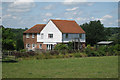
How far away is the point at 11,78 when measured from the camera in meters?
14.6

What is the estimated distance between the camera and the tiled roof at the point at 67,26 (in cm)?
5991

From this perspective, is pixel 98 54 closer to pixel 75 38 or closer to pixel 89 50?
pixel 89 50

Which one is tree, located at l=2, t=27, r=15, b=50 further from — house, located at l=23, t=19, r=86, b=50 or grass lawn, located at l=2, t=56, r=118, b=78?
house, located at l=23, t=19, r=86, b=50

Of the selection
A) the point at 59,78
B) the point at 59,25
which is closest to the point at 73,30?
the point at 59,25

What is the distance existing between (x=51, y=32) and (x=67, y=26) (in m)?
4.58

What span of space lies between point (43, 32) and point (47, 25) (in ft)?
6.72

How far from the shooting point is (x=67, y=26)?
62.0 metres

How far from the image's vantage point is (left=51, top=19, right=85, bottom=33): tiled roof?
59.9 meters

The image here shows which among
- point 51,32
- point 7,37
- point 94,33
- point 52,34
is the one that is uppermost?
point 94,33

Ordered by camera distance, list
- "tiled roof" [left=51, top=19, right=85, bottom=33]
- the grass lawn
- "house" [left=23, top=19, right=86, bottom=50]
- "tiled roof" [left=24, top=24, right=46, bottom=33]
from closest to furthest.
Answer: the grass lawn < "house" [left=23, top=19, right=86, bottom=50] < "tiled roof" [left=51, top=19, right=85, bottom=33] < "tiled roof" [left=24, top=24, right=46, bottom=33]

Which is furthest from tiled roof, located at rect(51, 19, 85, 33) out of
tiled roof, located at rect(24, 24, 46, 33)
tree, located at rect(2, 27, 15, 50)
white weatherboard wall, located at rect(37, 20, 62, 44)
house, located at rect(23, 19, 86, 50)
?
tree, located at rect(2, 27, 15, 50)

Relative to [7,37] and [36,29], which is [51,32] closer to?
[36,29]

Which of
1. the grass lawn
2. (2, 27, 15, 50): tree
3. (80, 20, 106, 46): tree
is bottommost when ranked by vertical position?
the grass lawn

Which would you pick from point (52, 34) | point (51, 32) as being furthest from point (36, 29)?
point (52, 34)
